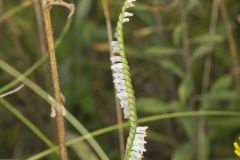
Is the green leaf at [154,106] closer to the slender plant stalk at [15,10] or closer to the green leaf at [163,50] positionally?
the green leaf at [163,50]

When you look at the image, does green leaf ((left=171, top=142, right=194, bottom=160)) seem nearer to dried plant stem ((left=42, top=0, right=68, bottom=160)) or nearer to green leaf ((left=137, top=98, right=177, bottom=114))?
green leaf ((left=137, top=98, right=177, bottom=114))

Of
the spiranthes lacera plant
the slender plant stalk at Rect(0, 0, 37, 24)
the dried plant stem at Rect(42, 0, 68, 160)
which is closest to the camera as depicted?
the spiranthes lacera plant

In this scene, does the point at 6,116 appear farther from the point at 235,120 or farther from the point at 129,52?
the point at 235,120

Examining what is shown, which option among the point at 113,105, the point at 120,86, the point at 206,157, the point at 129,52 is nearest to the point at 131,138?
the point at 120,86

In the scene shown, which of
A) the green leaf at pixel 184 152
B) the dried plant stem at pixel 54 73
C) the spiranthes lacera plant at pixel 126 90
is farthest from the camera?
the green leaf at pixel 184 152

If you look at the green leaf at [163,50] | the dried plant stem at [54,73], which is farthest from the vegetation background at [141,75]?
the dried plant stem at [54,73]

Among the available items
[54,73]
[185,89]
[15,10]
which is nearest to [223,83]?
[185,89]

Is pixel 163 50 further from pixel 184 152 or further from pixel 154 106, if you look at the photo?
pixel 184 152

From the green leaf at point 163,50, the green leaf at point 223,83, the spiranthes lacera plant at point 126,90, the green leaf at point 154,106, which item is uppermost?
the green leaf at point 163,50

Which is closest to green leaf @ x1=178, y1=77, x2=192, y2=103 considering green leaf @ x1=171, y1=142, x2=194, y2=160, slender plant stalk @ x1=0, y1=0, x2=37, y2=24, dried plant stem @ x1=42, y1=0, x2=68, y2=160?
green leaf @ x1=171, y1=142, x2=194, y2=160
